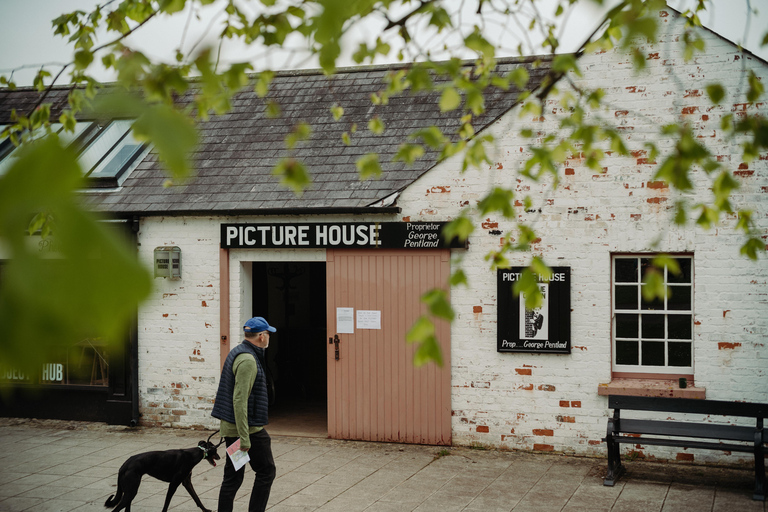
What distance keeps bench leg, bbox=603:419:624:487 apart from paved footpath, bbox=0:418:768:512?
0.10m

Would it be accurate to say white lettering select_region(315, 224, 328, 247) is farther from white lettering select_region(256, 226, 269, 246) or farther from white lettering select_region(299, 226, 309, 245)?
white lettering select_region(256, 226, 269, 246)

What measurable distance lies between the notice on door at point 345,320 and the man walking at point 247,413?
3214 millimetres

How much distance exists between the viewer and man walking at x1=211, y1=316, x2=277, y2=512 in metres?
5.93

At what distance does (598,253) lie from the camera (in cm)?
859

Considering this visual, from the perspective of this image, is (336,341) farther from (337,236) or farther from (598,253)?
(598,253)

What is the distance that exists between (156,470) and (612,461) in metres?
4.79

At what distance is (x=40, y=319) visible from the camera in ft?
2.01

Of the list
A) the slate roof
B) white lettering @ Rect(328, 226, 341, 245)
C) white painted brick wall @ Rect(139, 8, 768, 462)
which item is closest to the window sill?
white painted brick wall @ Rect(139, 8, 768, 462)

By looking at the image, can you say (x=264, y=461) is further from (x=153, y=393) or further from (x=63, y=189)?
(x=63, y=189)

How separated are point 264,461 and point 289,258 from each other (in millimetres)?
4013

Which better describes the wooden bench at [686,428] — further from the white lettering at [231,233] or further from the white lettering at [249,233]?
the white lettering at [231,233]

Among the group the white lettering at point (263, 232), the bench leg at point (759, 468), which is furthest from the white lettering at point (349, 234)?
the bench leg at point (759, 468)

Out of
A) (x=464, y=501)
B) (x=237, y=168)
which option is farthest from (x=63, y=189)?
(x=237, y=168)

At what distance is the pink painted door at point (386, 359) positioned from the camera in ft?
29.9
